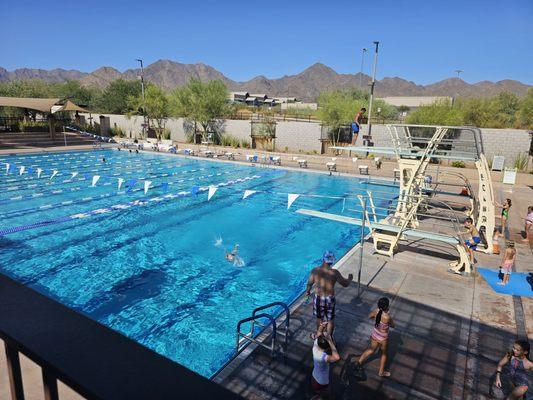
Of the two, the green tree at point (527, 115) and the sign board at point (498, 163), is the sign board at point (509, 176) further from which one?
the green tree at point (527, 115)

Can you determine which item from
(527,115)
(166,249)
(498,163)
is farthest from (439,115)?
(166,249)

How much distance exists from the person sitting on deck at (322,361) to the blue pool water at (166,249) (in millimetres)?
2710

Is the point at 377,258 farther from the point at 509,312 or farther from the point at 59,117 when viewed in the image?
the point at 59,117

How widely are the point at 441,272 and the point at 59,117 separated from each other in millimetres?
48369

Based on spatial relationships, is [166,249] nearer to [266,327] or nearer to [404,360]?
[266,327]

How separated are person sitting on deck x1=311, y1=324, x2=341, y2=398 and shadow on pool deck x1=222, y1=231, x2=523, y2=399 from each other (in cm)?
27

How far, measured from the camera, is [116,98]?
52438mm

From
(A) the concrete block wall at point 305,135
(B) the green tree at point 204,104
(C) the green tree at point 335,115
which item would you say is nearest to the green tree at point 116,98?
(A) the concrete block wall at point 305,135

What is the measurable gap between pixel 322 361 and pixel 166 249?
8692mm

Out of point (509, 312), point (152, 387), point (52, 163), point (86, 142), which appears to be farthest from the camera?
point (86, 142)

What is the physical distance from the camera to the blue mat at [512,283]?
858 cm

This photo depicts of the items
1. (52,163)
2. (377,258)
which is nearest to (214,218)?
(377,258)

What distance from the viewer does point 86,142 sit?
3778cm

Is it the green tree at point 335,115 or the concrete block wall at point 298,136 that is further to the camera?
the concrete block wall at point 298,136
